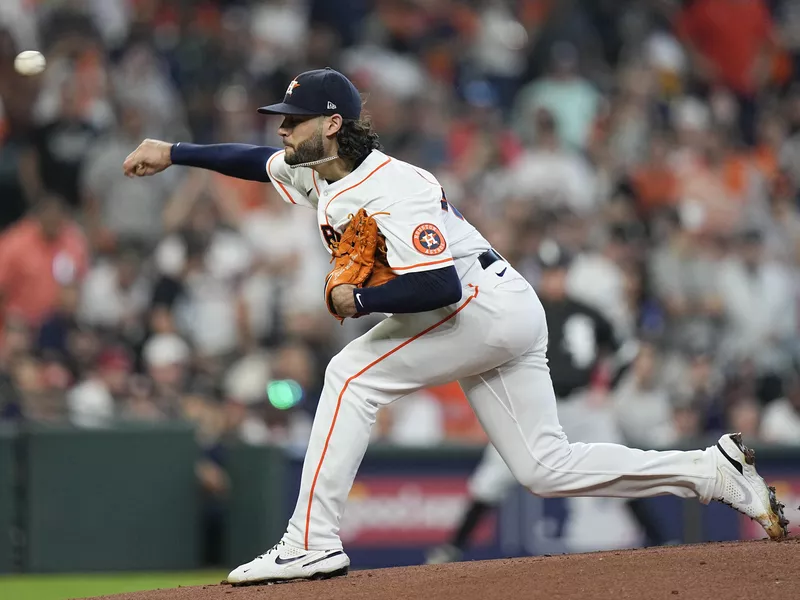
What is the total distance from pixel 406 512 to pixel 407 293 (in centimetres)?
512

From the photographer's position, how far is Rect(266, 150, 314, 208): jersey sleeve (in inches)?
232

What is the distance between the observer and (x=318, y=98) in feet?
18.1

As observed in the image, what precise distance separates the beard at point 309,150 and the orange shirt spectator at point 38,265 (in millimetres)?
5915

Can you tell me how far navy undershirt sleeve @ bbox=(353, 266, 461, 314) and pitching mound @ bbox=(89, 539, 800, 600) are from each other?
1101 millimetres

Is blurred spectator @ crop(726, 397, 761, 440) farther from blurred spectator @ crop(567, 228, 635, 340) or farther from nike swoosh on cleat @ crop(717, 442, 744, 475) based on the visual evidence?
nike swoosh on cleat @ crop(717, 442, 744, 475)

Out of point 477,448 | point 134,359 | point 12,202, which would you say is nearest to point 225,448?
point 134,359

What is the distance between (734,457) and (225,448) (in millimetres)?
5196

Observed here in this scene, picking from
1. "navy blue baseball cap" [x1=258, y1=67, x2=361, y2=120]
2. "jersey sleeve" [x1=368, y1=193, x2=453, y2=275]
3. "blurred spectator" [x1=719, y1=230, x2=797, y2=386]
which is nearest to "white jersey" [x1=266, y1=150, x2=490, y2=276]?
"jersey sleeve" [x1=368, y1=193, x2=453, y2=275]

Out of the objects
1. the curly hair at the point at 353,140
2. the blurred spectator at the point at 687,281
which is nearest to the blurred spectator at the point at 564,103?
the blurred spectator at the point at 687,281

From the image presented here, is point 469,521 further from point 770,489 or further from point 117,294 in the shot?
point 117,294

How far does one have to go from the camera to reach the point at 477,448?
407 inches

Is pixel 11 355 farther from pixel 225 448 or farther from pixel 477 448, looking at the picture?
pixel 477 448

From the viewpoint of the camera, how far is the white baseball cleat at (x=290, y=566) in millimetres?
5531

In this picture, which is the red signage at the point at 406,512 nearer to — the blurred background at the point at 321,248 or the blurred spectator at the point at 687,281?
A: the blurred background at the point at 321,248
